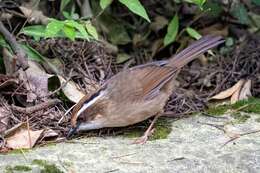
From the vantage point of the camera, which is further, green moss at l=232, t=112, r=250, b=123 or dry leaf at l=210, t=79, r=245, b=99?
dry leaf at l=210, t=79, r=245, b=99

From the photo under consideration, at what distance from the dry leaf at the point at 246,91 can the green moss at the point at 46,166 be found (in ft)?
6.08

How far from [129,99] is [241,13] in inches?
64.5

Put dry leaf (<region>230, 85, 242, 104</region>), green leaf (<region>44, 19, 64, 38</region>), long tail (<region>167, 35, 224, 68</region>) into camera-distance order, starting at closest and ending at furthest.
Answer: green leaf (<region>44, 19, 64, 38</region>)
long tail (<region>167, 35, 224, 68</region>)
dry leaf (<region>230, 85, 242, 104</region>)

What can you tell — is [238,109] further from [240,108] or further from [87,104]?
[87,104]

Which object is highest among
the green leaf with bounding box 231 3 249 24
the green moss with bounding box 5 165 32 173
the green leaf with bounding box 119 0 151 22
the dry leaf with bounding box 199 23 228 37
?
the green leaf with bounding box 119 0 151 22

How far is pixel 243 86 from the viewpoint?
16.6 ft

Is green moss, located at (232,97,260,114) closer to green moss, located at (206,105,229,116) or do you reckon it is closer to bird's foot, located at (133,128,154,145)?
green moss, located at (206,105,229,116)

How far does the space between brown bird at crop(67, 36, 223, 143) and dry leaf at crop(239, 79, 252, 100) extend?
Result: 0.58m

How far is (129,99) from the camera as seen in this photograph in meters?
4.40

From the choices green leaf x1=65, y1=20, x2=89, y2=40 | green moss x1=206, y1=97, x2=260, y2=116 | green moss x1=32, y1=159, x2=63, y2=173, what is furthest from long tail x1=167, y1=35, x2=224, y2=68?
green moss x1=32, y1=159, x2=63, y2=173

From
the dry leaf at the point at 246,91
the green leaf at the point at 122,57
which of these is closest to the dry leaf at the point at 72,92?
the green leaf at the point at 122,57

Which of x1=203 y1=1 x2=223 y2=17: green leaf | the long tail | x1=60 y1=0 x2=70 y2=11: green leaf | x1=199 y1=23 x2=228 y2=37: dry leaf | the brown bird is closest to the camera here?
the brown bird

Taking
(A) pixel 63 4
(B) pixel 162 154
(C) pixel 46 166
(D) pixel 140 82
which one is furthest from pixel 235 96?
(C) pixel 46 166

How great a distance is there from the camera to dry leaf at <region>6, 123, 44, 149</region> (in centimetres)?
396
